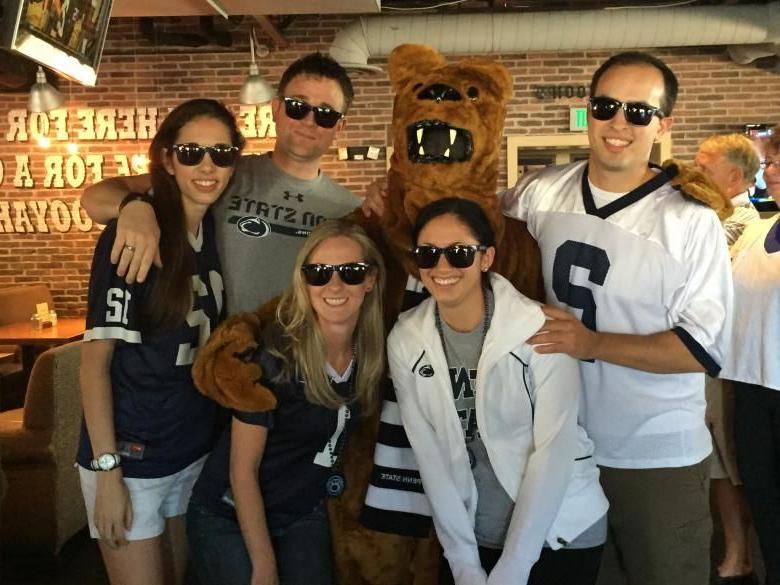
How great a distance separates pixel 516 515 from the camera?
1.73 m

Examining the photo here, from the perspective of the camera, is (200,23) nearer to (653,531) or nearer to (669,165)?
(669,165)

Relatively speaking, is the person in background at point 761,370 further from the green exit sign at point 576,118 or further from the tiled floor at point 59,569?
the green exit sign at point 576,118

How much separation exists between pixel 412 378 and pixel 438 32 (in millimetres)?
5062

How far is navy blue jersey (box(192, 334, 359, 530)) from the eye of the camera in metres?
1.86

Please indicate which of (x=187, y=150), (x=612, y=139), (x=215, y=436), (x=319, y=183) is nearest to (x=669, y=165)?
(x=612, y=139)

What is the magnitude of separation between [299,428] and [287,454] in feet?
0.30

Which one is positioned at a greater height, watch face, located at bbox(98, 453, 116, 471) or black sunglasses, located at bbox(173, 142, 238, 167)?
black sunglasses, located at bbox(173, 142, 238, 167)

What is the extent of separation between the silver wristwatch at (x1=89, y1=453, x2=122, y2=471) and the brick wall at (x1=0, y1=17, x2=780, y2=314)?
5455 mm

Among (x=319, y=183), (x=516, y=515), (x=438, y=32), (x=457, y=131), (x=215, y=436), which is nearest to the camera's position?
(x=516, y=515)

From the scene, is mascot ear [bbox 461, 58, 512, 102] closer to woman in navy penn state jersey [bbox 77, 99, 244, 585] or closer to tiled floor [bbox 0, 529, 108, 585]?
woman in navy penn state jersey [bbox 77, 99, 244, 585]

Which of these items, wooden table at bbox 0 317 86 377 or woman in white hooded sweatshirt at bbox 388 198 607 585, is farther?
wooden table at bbox 0 317 86 377

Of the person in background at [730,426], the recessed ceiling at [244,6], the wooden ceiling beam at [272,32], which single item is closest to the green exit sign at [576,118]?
the recessed ceiling at [244,6]

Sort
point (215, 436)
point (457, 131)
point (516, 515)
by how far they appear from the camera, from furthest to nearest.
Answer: point (215, 436)
point (457, 131)
point (516, 515)

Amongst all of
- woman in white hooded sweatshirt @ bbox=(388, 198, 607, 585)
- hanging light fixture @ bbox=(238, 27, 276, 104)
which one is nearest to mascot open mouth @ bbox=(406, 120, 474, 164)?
woman in white hooded sweatshirt @ bbox=(388, 198, 607, 585)
